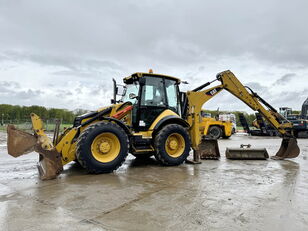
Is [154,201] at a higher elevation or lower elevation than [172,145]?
lower

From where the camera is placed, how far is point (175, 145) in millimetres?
6195

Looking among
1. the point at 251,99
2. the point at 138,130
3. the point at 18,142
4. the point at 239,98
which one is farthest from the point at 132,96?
the point at 251,99

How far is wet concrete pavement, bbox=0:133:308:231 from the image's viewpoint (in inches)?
103

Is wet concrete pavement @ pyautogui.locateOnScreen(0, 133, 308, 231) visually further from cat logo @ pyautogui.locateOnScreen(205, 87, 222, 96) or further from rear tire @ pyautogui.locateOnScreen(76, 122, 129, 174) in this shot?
cat logo @ pyautogui.locateOnScreen(205, 87, 222, 96)

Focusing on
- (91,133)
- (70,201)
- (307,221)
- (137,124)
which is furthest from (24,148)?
(307,221)

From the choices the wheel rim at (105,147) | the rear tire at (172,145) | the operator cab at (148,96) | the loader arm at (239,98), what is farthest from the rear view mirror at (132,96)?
the loader arm at (239,98)

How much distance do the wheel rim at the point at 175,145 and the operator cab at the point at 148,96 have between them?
67cm

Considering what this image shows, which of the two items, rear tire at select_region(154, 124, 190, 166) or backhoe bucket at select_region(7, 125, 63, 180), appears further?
rear tire at select_region(154, 124, 190, 166)

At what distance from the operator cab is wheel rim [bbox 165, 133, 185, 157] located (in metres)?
0.67

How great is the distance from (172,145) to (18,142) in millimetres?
3440

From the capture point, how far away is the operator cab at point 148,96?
6.00 meters

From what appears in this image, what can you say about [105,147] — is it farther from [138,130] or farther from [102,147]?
[138,130]

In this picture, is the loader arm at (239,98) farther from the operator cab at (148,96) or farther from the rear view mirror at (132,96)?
the rear view mirror at (132,96)

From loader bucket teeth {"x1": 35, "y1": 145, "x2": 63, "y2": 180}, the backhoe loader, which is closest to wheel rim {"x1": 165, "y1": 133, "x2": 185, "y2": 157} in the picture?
the backhoe loader
